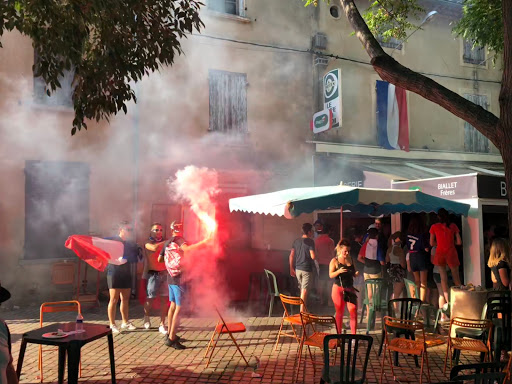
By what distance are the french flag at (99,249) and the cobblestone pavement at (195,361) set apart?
1212 millimetres

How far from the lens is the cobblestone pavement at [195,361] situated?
17.2 feet

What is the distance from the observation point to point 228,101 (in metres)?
12.5

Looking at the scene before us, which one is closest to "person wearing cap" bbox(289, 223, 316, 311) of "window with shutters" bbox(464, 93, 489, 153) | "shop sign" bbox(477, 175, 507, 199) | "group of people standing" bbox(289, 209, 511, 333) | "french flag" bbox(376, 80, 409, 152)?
"group of people standing" bbox(289, 209, 511, 333)

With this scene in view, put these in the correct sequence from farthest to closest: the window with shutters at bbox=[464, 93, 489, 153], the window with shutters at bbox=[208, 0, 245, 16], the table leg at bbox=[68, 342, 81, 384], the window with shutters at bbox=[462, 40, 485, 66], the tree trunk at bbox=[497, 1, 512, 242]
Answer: the window with shutters at bbox=[462, 40, 485, 66]
the window with shutters at bbox=[464, 93, 489, 153]
the window with shutters at bbox=[208, 0, 245, 16]
the table leg at bbox=[68, 342, 81, 384]
the tree trunk at bbox=[497, 1, 512, 242]

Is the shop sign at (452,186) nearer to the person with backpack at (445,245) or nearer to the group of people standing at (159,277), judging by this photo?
the person with backpack at (445,245)

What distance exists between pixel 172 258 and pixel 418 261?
4549 mm

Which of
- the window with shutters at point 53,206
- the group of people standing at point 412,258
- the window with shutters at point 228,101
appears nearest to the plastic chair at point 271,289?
the group of people standing at point 412,258

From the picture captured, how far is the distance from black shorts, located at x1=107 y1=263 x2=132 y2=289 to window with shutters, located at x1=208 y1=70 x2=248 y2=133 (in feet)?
19.5

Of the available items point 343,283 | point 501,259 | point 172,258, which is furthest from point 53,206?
point 501,259

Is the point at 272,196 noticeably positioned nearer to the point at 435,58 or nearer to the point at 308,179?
the point at 308,179

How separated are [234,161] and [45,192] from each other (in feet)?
15.6

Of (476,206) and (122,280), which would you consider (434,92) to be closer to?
(476,206)

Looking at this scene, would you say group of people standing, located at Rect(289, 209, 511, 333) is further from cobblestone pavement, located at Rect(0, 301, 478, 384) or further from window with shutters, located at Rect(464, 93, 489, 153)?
window with shutters, located at Rect(464, 93, 489, 153)

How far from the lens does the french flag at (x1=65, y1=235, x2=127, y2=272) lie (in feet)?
23.6
